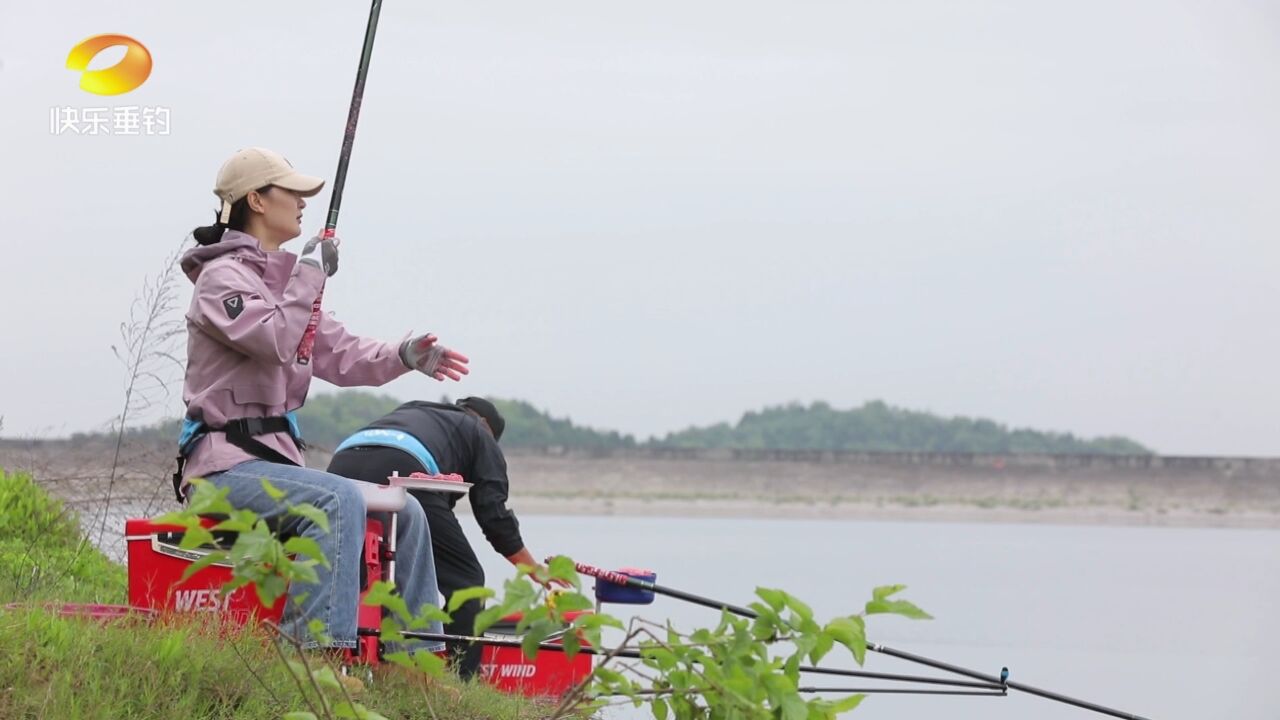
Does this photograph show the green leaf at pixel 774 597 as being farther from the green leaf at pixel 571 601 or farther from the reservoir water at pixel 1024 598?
the reservoir water at pixel 1024 598

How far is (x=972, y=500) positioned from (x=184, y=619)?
48443mm

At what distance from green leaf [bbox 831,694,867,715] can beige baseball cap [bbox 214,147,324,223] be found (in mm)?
2003

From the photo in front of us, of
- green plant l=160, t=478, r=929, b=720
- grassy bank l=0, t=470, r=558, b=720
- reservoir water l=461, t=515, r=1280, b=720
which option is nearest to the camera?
green plant l=160, t=478, r=929, b=720

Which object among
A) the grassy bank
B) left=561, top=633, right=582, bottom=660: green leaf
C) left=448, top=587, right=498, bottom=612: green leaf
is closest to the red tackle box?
the grassy bank

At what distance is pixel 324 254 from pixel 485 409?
7.42ft

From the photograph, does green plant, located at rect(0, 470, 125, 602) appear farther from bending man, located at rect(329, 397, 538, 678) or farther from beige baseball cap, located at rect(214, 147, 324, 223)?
beige baseball cap, located at rect(214, 147, 324, 223)

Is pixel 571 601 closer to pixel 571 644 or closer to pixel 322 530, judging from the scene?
pixel 571 644

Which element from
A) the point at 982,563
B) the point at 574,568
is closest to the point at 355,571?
the point at 574,568

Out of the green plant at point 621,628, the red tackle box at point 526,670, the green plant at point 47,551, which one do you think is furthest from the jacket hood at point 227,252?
the red tackle box at point 526,670

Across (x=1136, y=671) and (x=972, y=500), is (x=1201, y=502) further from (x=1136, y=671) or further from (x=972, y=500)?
(x=1136, y=671)

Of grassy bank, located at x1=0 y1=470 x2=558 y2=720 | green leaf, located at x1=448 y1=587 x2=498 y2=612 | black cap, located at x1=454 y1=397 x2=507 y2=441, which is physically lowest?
grassy bank, located at x1=0 y1=470 x2=558 y2=720

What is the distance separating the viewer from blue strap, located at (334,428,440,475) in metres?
6.35

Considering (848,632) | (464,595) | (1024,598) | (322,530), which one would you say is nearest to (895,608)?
(848,632)

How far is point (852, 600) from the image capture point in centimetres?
1825
